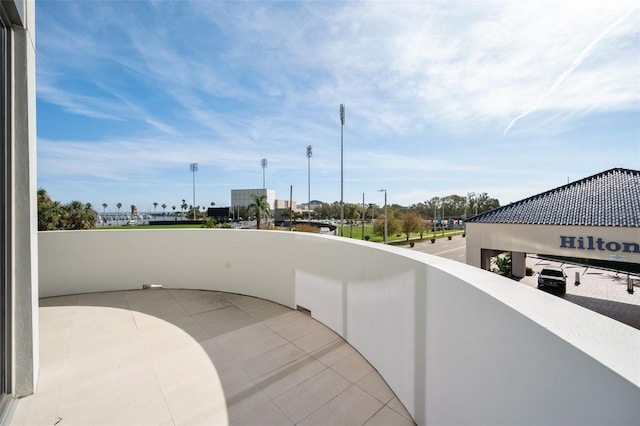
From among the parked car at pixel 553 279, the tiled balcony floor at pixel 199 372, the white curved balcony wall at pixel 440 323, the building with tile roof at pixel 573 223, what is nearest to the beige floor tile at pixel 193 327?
the tiled balcony floor at pixel 199 372

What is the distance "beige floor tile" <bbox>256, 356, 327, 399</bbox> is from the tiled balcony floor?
0.01m

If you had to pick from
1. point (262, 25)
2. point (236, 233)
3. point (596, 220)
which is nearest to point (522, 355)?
point (236, 233)

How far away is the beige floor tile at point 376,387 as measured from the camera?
2.77 metres

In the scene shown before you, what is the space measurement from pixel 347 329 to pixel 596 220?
1017cm

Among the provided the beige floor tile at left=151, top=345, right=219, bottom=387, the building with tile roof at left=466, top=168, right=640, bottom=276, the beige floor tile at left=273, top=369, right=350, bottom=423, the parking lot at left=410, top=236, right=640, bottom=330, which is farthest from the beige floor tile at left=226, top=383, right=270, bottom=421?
the building with tile roof at left=466, top=168, right=640, bottom=276

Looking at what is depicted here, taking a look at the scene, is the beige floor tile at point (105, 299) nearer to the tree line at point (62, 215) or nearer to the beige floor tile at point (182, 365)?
the beige floor tile at point (182, 365)

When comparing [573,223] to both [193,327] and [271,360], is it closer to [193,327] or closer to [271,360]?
[271,360]

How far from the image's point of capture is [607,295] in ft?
39.5

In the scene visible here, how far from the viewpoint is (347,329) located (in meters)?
3.87

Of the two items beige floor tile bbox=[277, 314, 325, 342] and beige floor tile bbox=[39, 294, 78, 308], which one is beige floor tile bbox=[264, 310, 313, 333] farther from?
beige floor tile bbox=[39, 294, 78, 308]

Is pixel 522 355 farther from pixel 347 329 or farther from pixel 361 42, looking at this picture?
pixel 361 42

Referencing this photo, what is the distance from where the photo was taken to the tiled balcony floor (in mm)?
2549

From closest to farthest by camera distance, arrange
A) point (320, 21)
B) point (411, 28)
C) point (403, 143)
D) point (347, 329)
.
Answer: point (347, 329)
point (411, 28)
point (320, 21)
point (403, 143)

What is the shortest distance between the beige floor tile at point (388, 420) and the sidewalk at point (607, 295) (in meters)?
11.3
